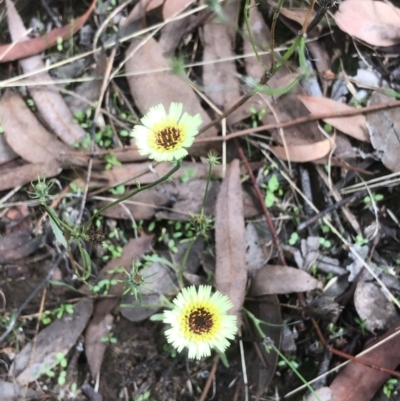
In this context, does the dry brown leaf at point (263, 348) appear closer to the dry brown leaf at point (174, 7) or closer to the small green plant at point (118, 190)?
the small green plant at point (118, 190)

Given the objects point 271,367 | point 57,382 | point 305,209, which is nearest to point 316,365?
point 271,367

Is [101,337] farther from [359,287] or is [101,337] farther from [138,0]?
[138,0]

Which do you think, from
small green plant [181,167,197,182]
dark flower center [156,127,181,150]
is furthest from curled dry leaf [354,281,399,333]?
dark flower center [156,127,181,150]

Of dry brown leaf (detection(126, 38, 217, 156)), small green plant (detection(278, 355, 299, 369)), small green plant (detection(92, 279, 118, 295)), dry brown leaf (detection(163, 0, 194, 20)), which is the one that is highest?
dry brown leaf (detection(163, 0, 194, 20))

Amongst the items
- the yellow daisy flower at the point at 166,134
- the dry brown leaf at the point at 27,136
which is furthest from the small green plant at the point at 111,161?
the yellow daisy flower at the point at 166,134

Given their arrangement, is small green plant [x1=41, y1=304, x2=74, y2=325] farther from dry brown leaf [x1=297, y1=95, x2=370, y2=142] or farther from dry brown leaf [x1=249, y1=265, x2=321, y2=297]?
dry brown leaf [x1=297, y1=95, x2=370, y2=142]

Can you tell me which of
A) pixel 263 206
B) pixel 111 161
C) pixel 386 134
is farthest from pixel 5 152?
pixel 386 134
